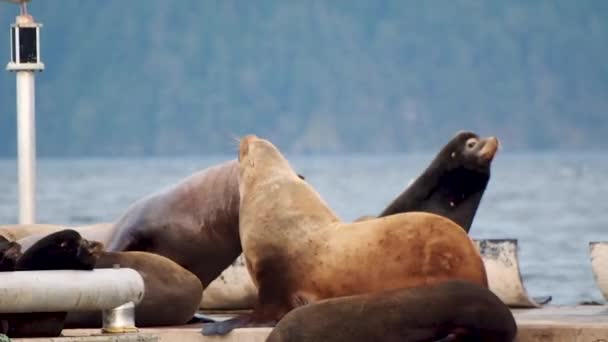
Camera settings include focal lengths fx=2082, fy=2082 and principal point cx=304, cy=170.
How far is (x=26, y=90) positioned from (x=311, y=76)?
174223mm

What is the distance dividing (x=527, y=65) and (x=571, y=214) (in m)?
126

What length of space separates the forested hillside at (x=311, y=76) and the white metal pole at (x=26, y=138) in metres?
153

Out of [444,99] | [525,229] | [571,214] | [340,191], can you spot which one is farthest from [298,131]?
[525,229]

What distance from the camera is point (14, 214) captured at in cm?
5081

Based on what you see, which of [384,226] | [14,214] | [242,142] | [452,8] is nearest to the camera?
[384,226]

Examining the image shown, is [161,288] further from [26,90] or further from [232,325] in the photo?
[26,90]

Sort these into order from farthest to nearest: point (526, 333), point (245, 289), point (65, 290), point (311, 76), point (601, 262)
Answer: point (311, 76)
point (245, 289)
point (601, 262)
point (526, 333)
point (65, 290)

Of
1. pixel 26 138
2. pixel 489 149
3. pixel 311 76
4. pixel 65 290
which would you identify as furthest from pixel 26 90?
pixel 311 76

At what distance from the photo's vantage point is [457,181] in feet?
35.9

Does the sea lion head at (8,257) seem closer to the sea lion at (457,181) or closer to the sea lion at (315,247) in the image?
the sea lion at (315,247)

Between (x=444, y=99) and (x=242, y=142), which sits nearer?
(x=242, y=142)

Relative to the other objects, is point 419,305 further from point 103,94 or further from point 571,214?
point 103,94

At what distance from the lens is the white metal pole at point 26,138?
12.9 metres

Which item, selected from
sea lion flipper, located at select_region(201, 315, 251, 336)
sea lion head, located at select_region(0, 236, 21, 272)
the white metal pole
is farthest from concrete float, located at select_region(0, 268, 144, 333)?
the white metal pole
